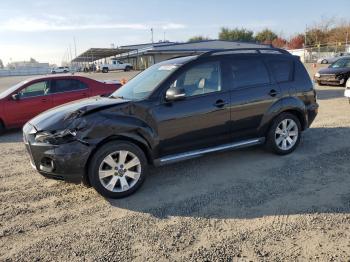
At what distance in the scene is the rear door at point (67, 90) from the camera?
986 centimetres

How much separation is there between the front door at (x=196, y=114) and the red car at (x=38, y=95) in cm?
434

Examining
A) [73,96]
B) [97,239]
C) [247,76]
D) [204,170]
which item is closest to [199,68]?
[247,76]

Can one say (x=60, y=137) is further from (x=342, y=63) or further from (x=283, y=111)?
(x=342, y=63)

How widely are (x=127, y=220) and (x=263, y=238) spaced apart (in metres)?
1.54

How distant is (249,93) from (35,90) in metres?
6.43

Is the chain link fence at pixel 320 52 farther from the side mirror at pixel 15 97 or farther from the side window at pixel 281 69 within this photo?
the side window at pixel 281 69

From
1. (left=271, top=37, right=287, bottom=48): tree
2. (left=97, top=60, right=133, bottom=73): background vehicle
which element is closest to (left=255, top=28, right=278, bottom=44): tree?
(left=271, top=37, right=287, bottom=48): tree

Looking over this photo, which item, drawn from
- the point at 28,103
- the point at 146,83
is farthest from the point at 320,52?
the point at 146,83

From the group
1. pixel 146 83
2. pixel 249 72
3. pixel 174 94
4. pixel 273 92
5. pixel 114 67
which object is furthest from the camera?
pixel 114 67

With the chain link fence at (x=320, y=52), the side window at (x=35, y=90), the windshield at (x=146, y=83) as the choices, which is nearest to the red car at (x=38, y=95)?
the side window at (x=35, y=90)

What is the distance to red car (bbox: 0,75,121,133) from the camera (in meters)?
9.30

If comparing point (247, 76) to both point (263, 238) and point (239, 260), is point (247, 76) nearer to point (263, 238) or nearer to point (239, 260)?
point (263, 238)

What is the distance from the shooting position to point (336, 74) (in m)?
16.3

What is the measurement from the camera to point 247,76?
5.81m
